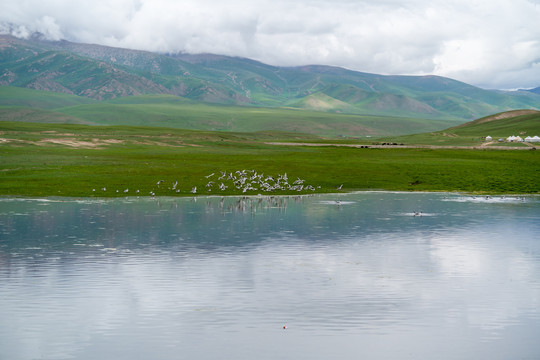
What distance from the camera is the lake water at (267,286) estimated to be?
2119 centimetres

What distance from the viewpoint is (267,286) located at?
28.8 meters

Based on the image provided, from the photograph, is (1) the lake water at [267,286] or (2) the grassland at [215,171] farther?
(2) the grassland at [215,171]

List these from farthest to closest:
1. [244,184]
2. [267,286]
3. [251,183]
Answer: [251,183] < [244,184] < [267,286]

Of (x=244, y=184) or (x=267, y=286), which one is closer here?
(x=267, y=286)

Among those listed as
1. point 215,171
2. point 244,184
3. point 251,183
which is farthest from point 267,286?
point 215,171

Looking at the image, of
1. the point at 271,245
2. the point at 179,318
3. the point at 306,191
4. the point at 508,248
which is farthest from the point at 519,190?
the point at 179,318

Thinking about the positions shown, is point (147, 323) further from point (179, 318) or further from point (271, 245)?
point (271, 245)

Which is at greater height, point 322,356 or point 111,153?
point 111,153

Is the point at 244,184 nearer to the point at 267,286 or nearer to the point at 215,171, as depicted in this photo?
the point at 215,171

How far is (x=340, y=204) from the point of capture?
204 feet

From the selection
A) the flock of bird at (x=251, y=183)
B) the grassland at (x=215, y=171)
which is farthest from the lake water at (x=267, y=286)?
the flock of bird at (x=251, y=183)

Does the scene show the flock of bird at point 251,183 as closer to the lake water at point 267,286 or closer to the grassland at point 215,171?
the grassland at point 215,171

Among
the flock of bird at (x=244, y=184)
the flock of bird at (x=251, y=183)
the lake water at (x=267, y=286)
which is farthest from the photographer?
the flock of bird at (x=251, y=183)

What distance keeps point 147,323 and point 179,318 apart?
4.09 ft
